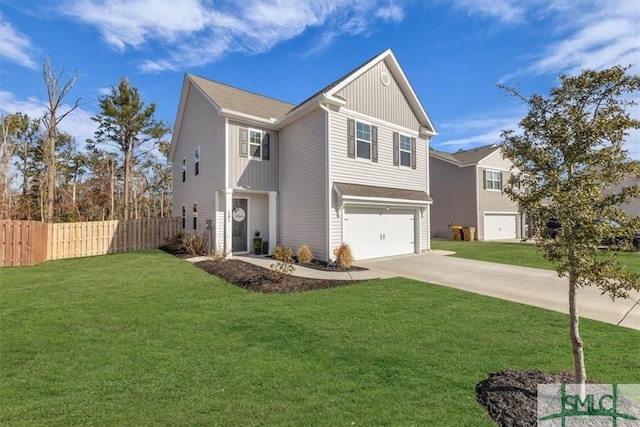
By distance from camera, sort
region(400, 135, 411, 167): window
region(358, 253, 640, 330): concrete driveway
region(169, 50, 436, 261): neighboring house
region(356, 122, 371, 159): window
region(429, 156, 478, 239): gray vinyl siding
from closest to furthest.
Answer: region(358, 253, 640, 330): concrete driveway, region(169, 50, 436, 261): neighboring house, region(356, 122, 371, 159): window, region(400, 135, 411, 167): window, region(429, 156, 478, 239): gray vinyl siding

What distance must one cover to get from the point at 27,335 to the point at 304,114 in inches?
400

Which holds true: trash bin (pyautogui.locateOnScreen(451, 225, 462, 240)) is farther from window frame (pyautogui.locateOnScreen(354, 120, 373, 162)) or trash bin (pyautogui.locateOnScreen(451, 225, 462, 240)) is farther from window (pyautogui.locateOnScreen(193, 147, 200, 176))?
window (pyautogui.locateOnScreen(193, 147, 200, 176))

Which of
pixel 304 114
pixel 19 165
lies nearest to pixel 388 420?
pixel 304 114

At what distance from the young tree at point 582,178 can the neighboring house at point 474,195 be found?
20.8 meters

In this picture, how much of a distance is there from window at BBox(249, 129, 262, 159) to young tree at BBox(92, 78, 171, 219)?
15793 millimetres

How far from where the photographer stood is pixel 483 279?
28.2 feet

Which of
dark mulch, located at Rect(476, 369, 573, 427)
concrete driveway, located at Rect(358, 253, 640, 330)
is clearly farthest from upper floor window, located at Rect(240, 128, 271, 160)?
dark mulch, located at Rect(476, 369, 573, 427)

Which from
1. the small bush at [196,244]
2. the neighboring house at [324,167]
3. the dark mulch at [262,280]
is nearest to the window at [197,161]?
the neighboring house at [324,167]

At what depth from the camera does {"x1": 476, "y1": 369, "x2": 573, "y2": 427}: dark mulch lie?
266 centimetres

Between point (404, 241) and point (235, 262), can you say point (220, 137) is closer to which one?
point (235, 262)

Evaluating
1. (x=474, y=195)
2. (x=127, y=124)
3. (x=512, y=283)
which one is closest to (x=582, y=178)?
(x=512, y=283)

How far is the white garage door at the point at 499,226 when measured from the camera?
74.3 ft

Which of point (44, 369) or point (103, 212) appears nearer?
point (44, 369)

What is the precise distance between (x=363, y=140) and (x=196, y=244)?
324 inches
